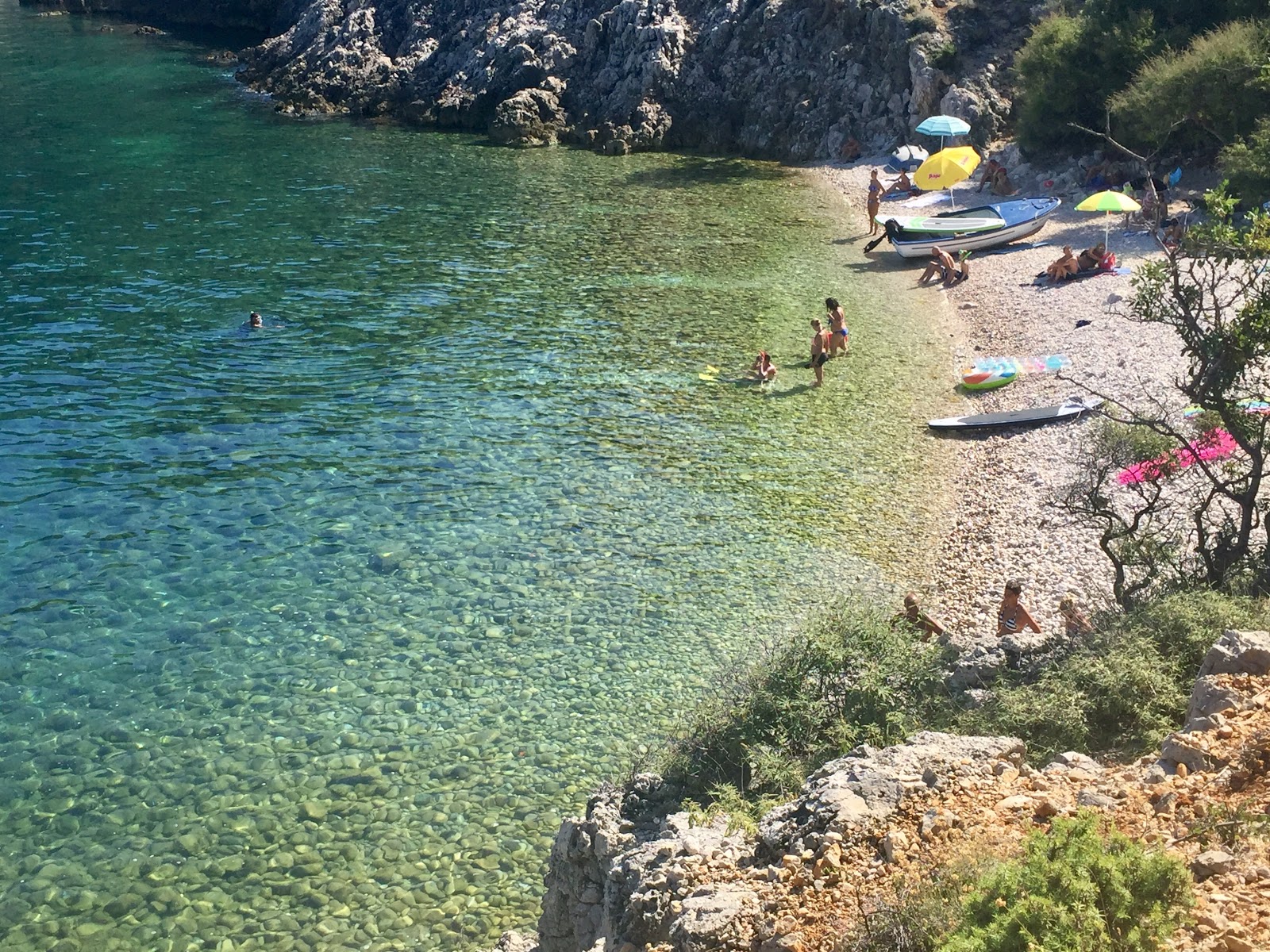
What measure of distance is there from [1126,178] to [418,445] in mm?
28029

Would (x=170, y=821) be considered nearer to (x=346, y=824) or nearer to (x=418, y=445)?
(x=346, y=824)

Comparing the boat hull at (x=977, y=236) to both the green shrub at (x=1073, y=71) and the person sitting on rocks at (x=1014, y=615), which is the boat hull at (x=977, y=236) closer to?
the green shrub at (x=1073, y=71)

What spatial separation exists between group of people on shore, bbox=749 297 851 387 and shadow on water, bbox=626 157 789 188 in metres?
19.8

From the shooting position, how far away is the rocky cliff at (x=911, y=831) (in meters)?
7.68

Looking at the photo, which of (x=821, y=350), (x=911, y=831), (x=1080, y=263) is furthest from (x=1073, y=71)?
(x=911, y=831)

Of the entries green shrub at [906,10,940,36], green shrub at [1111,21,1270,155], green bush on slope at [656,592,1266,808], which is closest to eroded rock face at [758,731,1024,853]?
green bush on slope at [656,592,1266,808]

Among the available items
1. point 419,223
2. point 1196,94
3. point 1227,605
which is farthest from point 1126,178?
point 1227,605

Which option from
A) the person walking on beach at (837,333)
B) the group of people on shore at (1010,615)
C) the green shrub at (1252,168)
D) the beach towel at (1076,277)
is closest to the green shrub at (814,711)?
the group of people on shore at (1010,615)

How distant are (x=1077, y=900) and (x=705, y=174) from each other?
43651 mm

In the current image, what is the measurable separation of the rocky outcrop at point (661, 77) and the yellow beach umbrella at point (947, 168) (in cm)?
962

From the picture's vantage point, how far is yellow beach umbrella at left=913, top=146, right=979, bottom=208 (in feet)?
118

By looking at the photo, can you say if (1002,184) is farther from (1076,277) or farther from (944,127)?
(1076,277)

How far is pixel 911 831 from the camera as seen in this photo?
8.39 m

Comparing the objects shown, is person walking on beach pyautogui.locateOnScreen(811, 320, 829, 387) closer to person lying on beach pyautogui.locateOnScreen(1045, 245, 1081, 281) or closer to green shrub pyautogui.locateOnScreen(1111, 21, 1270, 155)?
person lying on beach pyautogui.locateOnScreen(1045, 245, 1081, 281)
